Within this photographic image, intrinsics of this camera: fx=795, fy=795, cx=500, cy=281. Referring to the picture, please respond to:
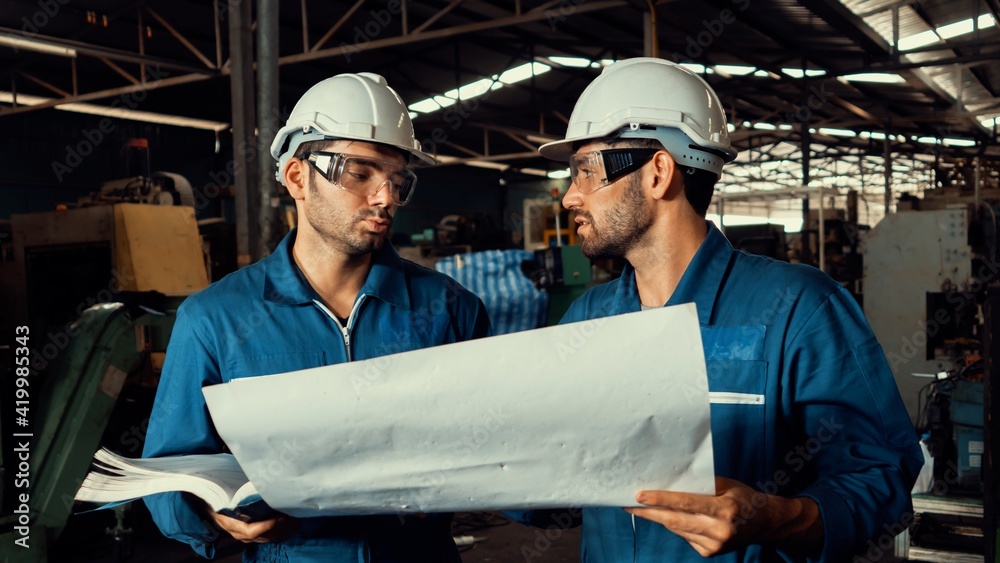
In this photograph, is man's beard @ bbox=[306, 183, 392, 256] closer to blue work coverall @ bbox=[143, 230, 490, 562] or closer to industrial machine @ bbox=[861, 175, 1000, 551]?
blue work coverall @ bbox=[143, 230, 490, 562]

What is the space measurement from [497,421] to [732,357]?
0.57 m

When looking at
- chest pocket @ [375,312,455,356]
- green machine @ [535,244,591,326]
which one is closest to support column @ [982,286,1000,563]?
chest pocket @ [375,312,455,356]

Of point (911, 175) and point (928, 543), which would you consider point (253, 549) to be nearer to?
point (928, 543)

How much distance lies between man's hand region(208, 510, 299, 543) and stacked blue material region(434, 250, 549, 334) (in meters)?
4.77

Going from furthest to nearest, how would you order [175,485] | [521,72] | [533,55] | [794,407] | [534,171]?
1. [534,171]
2. [521,72]
3. [533,55]
4. [794,407]
5. [175,485]

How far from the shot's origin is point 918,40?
31.2 feet

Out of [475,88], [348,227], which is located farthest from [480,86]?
[348,227]

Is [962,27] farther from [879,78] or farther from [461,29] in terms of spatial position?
[461,29]

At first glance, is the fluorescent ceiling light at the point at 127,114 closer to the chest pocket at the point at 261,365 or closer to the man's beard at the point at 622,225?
the chest pocket at the point at 261,365

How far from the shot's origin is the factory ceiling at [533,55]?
8867 millimetres

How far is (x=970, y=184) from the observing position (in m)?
10.9

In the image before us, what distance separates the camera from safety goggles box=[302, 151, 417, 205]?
178cm

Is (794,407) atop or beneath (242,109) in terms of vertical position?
beneath

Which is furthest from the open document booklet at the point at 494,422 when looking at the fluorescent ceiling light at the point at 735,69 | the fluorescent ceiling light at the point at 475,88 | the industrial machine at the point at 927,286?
the fluorescent ceiling light at the point at 475,88
